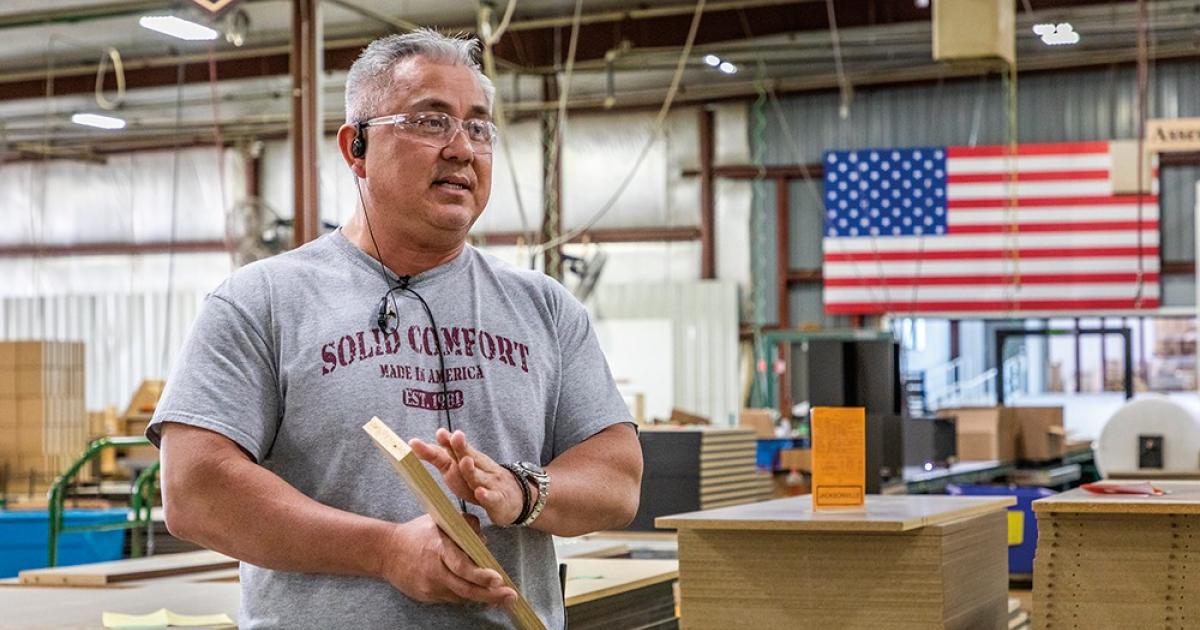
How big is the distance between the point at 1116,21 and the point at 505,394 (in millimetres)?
13366

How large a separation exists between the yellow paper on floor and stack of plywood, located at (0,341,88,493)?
7774mm

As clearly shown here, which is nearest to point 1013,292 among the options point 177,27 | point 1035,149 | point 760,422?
point 1035,149

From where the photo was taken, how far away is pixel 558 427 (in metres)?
2.03

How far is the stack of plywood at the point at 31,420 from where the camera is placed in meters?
10.2

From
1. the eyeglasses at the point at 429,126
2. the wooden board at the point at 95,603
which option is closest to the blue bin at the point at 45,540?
the wooden board at the point at 95,603

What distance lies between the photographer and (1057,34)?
13961 millimetres

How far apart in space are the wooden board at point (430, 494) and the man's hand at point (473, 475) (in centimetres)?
3

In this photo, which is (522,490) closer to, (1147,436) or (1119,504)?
(1119,504)

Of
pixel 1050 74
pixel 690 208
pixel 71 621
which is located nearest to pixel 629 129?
pixel 690 208

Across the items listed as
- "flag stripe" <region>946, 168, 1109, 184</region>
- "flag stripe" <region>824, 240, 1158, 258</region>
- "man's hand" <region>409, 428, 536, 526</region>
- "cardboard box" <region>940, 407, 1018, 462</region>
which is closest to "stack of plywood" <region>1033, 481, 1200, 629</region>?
"man's hand" <region>409, 428, 536, 526</region>

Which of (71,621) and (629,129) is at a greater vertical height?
(629,129)

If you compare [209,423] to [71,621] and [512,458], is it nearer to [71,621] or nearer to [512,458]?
[512,458]

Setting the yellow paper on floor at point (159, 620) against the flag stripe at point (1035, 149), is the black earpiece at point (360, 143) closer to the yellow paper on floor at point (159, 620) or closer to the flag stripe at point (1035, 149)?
the yellow paper on floor at point (159, 620)

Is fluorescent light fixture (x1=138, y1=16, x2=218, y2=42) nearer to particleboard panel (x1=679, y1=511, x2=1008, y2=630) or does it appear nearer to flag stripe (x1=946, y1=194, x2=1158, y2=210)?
flag stripe (x1=946, y1=194, x2=1158, y2=210)
